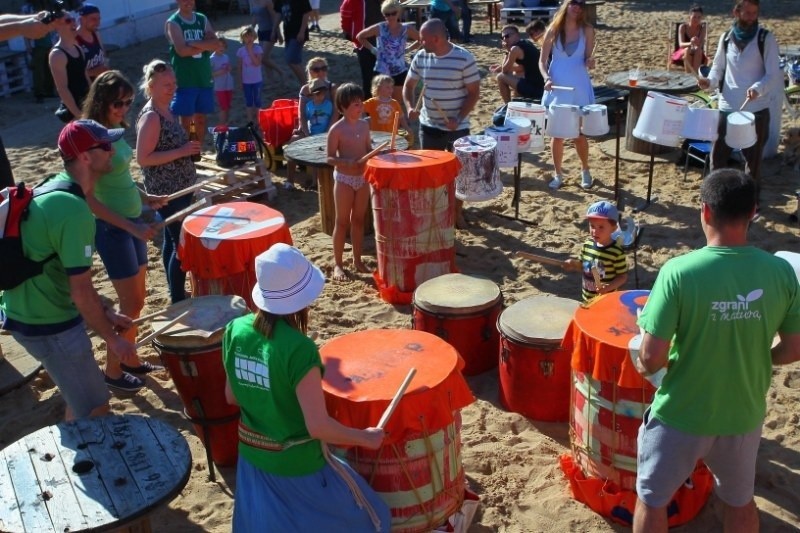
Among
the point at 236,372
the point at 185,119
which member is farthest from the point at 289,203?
the point at 236,372

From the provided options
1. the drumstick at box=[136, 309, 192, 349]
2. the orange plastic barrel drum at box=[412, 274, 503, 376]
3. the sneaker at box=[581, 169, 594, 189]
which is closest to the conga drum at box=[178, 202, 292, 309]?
the drumstick at box=[136, 309, 192, 349]

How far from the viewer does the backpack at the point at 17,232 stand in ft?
12.1

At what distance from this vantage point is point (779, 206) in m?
7.99

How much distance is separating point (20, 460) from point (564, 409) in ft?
9.47

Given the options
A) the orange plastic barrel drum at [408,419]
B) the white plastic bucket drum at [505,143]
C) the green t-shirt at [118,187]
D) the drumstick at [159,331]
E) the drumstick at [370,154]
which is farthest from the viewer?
the white plastic bucket drum at [505,143]

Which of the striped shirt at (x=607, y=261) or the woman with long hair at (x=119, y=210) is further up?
the woman with long hair at (x=119, y=210)

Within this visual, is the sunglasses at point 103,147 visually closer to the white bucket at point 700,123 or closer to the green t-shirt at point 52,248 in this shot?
the green t-shirt at point 52,248

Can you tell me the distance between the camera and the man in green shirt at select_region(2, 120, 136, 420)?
3.71 m

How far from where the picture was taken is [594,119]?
308 inches

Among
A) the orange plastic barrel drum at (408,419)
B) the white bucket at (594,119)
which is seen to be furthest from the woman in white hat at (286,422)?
the white bucket at (594,119)

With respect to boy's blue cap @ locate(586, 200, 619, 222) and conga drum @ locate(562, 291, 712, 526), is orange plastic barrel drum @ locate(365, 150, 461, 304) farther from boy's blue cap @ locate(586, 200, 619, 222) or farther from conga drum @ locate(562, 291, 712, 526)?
conga drum @ locate(562, 291, 712, 526)

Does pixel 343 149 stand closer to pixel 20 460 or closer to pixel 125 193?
pixel 125 193

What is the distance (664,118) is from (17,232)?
17.2ft

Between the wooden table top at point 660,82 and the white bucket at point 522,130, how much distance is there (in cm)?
255
